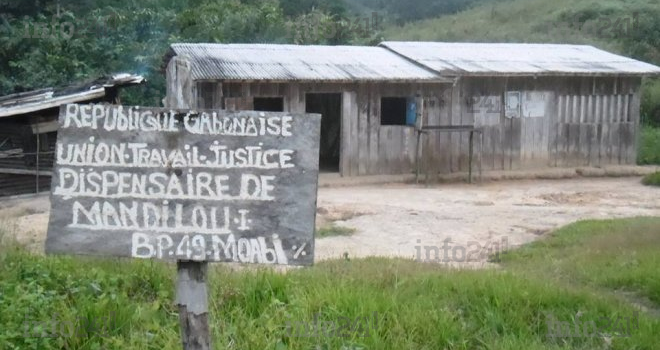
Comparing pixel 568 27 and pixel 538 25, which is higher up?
pixel 538 25

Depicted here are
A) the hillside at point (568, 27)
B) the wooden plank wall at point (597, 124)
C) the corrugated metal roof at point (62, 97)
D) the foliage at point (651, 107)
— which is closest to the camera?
the corrugated metal roof at point (62, 97)

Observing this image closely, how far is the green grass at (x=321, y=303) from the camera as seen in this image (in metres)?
4.77

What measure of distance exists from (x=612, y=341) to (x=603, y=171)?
14.1 m

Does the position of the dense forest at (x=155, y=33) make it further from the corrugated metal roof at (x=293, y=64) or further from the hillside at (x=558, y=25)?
the corrugated metal roof at (x=293, y=64)

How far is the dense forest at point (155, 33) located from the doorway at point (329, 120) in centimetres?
410

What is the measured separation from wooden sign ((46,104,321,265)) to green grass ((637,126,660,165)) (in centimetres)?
1770

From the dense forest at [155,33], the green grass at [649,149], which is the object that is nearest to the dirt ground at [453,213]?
the green grass at [649,149]

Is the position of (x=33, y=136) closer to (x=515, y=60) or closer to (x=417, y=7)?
(x=515, y=60)

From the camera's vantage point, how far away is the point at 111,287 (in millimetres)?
5570

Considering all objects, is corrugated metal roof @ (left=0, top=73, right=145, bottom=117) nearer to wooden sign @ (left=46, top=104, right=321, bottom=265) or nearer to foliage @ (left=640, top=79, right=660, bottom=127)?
wooden sign @ (left=46, top=104, right=321, bottom=265)

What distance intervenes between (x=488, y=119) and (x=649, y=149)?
541 centimetres

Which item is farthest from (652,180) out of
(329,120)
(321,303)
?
(321,303)

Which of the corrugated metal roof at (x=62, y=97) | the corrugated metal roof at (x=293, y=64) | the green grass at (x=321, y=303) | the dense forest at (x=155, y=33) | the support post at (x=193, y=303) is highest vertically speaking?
the dense forest at (x=155, y=33)

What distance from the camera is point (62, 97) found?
14.2 m
